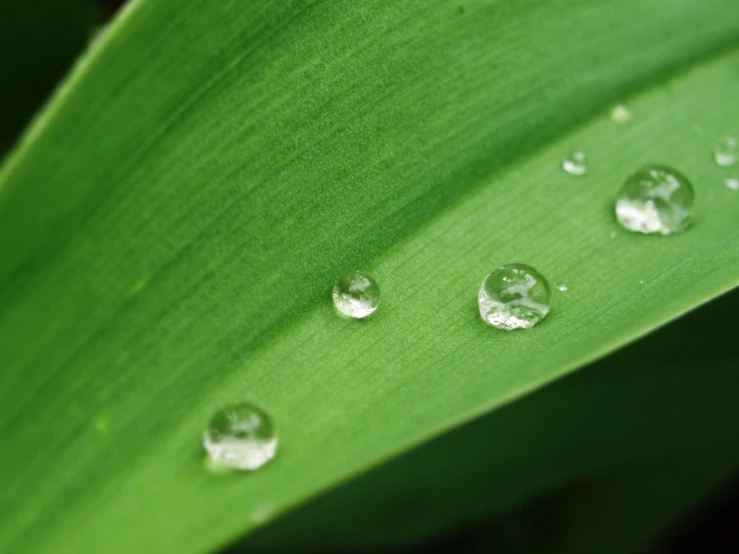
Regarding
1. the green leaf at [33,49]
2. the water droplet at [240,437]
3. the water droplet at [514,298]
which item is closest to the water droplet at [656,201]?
the water droplet at [514,298]

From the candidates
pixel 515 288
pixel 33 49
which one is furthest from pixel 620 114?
pixel 33 49

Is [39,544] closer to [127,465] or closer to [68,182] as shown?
[127,465]

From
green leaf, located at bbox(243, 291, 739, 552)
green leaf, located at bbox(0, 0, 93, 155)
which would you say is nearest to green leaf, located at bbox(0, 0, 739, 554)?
green leaf, located at bbox(243, 291, 739, 552)

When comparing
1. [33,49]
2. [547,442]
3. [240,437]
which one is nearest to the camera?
[240,437]

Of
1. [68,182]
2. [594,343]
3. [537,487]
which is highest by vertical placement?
[68,182]

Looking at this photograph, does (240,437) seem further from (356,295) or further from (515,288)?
(515,288)

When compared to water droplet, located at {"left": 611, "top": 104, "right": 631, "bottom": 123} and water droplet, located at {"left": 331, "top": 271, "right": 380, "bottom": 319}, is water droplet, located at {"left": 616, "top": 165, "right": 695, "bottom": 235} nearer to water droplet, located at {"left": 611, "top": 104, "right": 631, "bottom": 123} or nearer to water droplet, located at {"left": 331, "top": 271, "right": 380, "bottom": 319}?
water droplet, located at {"left": 611, "top": 104, "right": 631, "bottom": 123}

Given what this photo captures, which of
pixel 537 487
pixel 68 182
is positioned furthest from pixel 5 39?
pixel 537 487

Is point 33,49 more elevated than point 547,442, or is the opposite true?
point 33,49
